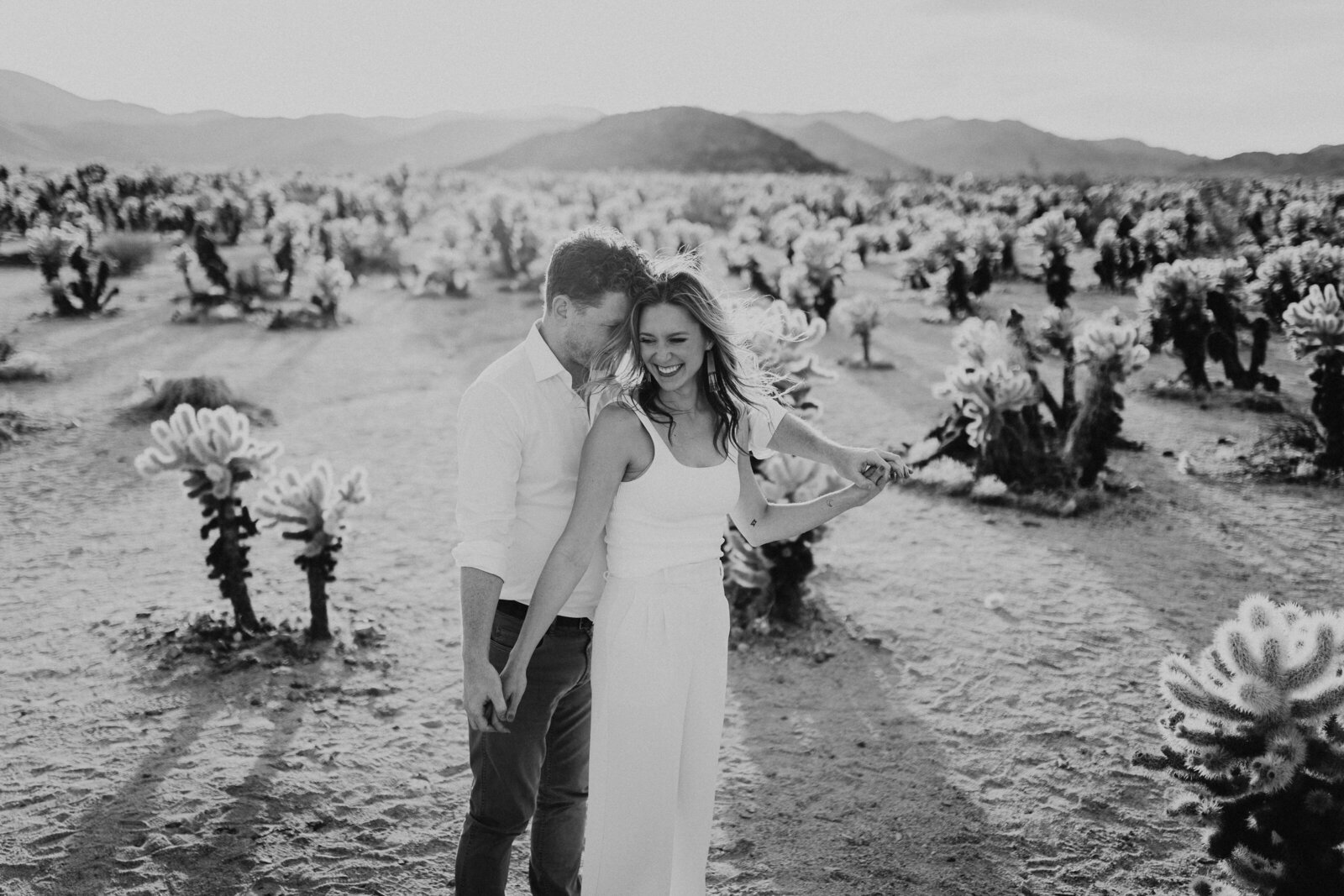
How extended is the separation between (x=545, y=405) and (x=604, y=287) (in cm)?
35

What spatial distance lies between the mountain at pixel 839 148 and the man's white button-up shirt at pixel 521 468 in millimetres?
103554

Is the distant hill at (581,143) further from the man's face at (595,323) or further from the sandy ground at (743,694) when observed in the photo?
the man's face at (595,323)

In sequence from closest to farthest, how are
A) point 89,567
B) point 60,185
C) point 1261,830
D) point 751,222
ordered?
1. point 1261,830
2. point 89,567
3. point 751,222
4. point 60,185

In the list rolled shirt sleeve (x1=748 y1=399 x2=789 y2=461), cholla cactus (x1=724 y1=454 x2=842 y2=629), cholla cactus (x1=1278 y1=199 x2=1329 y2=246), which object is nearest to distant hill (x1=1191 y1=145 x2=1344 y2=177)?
cholla cactus (x1=1278 y1=199 x2=1329 y2=246)

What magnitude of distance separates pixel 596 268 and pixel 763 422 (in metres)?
0.70

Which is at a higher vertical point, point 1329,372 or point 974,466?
point 1329,372

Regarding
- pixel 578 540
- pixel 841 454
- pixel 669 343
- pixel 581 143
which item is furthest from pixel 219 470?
pixel 581 143

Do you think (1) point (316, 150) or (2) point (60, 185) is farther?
(1) point (316, 150)

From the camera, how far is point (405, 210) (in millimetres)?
26812

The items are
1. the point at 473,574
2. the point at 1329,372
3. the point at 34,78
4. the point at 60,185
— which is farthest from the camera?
the point at 34,78

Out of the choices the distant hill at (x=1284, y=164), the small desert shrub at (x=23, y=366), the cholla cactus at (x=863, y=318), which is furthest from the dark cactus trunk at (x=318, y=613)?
the distant hill at (x=1284, y=164)

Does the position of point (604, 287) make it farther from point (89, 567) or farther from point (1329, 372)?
point (1329, 372)

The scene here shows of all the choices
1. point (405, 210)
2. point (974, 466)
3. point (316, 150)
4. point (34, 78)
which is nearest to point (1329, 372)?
point (974, 466)

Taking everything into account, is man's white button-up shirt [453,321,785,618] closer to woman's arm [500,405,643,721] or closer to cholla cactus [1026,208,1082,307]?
woman's arm [500,405,643,721]
